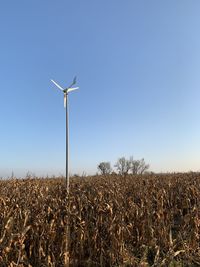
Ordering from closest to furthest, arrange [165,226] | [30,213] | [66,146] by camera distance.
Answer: [30,213] → [165,226] → [66,146]

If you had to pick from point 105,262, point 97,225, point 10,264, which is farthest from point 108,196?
point 10,264

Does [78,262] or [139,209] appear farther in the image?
[139,209]

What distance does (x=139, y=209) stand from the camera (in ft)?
28.3

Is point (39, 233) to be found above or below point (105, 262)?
above

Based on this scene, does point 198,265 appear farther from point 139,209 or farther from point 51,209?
point 51,209

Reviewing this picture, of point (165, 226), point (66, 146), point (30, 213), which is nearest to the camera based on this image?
point (30, 213)

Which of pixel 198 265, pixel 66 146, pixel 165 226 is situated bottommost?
pixel 198 265

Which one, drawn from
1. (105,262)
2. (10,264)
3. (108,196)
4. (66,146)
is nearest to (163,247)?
(105,262)

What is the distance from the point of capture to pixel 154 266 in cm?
686

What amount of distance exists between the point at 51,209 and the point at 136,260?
190 centimetres

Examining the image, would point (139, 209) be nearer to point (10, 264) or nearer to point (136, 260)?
point (136, 260)

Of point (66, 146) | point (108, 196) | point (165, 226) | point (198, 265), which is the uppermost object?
point (66, 146)

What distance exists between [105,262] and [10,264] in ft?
6.54

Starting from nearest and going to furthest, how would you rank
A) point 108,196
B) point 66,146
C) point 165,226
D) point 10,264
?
point 10,264, point 165,226, point 108,196, point 66,146
